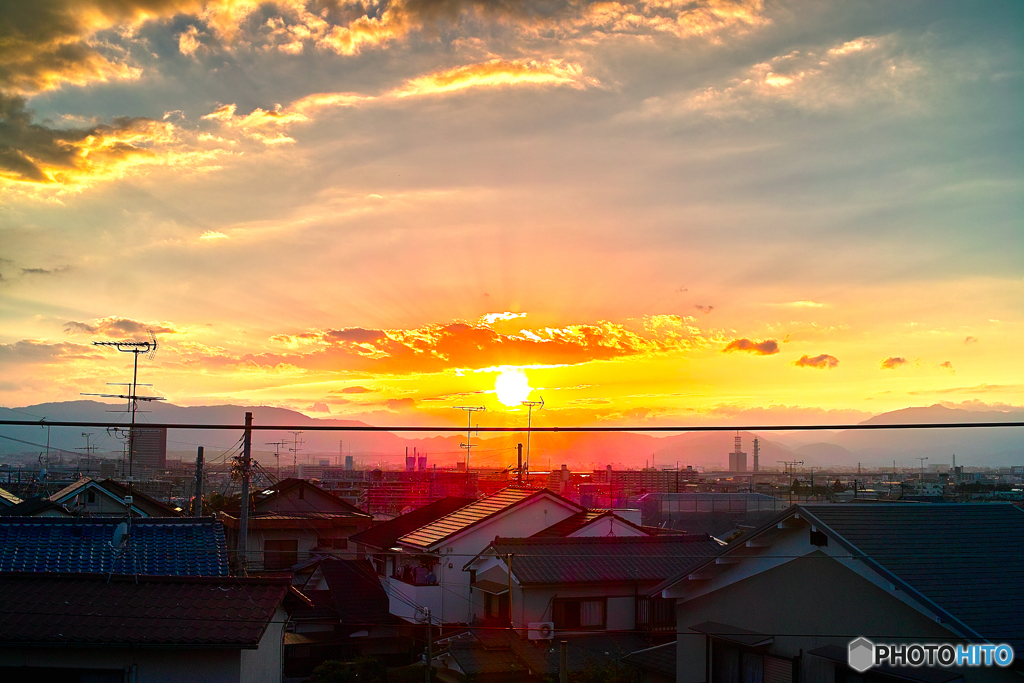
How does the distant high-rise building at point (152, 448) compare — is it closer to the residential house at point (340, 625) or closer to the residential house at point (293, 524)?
the residential house at point (293, 524)

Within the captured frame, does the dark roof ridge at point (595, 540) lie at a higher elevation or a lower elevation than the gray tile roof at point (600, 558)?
higher

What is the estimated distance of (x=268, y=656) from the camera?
42.0ft

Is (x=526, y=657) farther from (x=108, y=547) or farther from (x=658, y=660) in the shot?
(x=108, y=547)

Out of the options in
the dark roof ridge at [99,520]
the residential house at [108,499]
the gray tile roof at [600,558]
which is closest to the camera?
the dark roof ridge at [99,520]

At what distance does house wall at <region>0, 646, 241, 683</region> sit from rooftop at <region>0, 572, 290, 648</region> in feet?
0.92

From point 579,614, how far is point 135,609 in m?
13.0

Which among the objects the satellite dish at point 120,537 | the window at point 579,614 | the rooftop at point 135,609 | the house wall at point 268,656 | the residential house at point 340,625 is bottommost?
the residential house at point 340,625

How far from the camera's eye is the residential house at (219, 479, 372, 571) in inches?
1156

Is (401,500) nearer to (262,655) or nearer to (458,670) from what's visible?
(458,670)

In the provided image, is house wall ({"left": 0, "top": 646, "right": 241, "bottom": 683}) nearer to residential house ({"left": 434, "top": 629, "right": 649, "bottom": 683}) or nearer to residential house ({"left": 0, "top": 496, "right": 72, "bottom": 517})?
residential house ({"left": 434, "top": 629, "right": 649, "bottom": 683})

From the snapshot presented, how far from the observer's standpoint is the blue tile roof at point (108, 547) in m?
13.8

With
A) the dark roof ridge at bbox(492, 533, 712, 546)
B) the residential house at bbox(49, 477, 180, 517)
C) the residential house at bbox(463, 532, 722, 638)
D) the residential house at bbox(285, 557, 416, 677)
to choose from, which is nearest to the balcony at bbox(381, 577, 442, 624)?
the residential house at bbox(285, 557, 416, 677)

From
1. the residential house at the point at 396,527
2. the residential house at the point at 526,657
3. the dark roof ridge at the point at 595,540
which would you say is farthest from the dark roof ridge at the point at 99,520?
the residential house at the point at 396,527

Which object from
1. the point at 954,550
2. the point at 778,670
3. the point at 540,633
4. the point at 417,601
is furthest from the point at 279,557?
the point at 954,550
